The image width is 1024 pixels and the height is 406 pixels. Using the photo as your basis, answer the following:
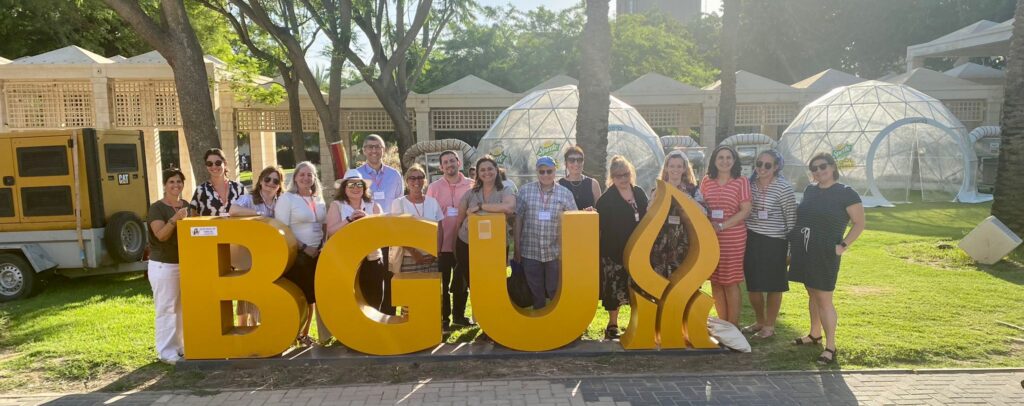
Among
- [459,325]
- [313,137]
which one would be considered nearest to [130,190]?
[459,325]

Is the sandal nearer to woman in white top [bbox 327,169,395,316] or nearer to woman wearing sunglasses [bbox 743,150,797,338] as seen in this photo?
woman wearing sunglasses [bbox 743,150,797,338]

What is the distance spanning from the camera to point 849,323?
658 cm

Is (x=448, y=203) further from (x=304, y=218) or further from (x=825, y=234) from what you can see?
(x=825, y=234)

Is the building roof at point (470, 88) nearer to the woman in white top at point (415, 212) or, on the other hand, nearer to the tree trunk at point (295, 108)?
the tree trunk at point (295, 108)

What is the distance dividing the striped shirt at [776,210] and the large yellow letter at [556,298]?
1.60 metres

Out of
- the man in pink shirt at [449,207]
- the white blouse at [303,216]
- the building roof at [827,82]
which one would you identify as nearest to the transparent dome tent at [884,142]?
the building roof at [827,82]

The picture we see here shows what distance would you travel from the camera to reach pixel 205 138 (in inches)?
366

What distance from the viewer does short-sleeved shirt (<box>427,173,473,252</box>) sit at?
247 inches

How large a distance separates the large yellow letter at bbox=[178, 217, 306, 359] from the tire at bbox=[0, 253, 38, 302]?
474cm

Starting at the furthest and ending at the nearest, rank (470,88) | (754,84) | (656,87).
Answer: (754,84)
(470,88)
(656,87)

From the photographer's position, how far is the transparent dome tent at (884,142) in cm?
1927

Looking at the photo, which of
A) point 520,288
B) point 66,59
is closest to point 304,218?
point 520,288

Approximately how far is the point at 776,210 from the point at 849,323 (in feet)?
5.83

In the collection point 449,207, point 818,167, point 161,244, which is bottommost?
point 161,244
